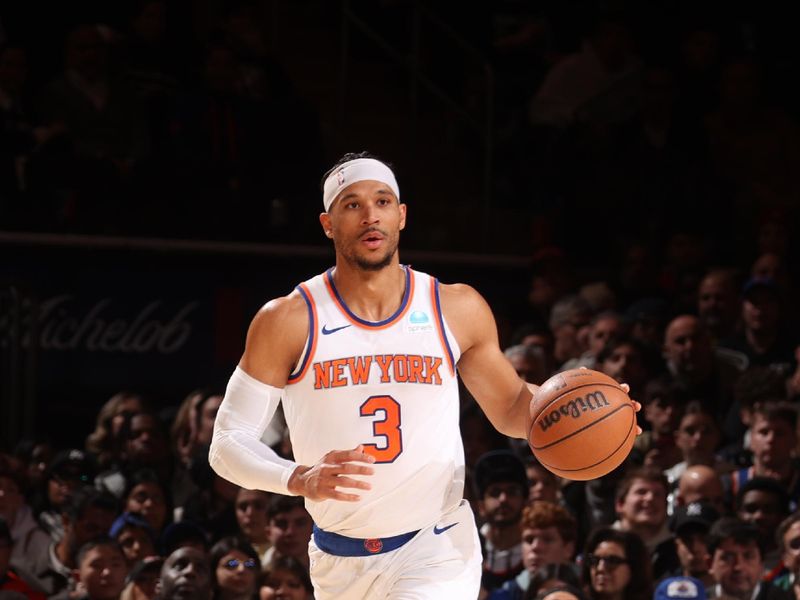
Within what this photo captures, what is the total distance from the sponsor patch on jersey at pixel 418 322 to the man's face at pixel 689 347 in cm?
400

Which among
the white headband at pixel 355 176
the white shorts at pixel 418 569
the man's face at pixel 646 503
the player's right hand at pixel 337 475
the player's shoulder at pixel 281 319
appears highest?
the white headband at pixel 355 176

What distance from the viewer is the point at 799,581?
25.1 feet

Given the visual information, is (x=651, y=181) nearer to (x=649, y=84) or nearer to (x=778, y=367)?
(x=649, y=84)

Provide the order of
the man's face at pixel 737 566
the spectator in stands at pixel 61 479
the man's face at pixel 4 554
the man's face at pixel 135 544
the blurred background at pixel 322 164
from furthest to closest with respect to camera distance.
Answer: the blurred background at pixel 322 164 → the spectator in stands at pixel 61 479 → the man's face at pixel 135 544 → the man's face at pixel 4 554 → the man's face at pixel 737 566

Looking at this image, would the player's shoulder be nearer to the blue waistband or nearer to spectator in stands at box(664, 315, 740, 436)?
the blue waistband

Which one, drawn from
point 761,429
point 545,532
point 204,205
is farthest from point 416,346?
point 204,205

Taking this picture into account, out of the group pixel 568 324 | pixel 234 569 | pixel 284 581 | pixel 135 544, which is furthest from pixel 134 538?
pixel 568 324

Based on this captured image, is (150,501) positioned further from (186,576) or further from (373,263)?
(373,263)

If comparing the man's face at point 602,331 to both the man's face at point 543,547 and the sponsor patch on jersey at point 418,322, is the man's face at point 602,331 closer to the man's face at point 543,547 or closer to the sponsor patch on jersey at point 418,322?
the man's face at point 543,547

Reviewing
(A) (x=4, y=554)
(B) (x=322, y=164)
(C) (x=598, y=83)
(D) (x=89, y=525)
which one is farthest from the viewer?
(C) (x=598, y=83)

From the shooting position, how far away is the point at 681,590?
769 cm

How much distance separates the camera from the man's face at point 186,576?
26.8ft

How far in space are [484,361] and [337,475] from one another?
1.04 m

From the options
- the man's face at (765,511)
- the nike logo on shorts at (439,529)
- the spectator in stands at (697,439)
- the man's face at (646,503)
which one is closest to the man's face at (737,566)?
the man's face at (765,511)
